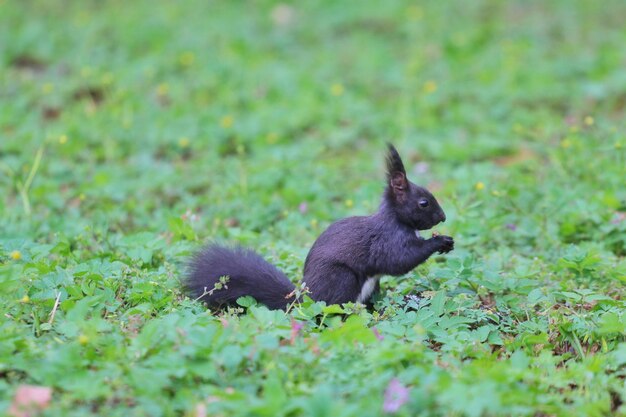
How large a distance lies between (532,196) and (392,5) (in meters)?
5.38

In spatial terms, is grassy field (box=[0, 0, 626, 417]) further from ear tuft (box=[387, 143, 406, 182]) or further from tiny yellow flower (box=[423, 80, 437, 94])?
ear tuft (box=[387, 143, 406, 182])

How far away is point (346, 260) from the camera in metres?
4.18

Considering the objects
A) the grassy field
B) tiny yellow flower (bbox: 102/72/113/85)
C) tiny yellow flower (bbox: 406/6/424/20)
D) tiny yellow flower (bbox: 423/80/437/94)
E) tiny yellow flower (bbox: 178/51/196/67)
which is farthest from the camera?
tiny yellow flower (bbox: 406/6/424/20)

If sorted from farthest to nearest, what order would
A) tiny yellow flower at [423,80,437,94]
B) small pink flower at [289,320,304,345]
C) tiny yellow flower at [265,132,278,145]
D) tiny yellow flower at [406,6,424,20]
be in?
tiny yellow flower at [406,6,424,20] → tiny yellow flower at [423,80,437,94] → tiny yellow flower at [265,132,278,145] → small pink flower at [289,320,304,345]

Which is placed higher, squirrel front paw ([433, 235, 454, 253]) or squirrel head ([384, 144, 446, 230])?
squirrel head ([384, 144, 446, 230])

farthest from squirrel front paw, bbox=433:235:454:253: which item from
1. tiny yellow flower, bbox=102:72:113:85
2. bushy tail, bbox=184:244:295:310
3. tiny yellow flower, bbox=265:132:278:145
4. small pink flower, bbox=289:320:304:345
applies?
tiny yellow flower, bbox=102:72:113:85

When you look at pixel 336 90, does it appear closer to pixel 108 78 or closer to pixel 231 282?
pixel 108 78

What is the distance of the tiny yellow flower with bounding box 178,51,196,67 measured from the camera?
8961mm

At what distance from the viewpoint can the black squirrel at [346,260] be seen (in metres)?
4.12

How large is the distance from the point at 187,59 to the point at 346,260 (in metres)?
5.34

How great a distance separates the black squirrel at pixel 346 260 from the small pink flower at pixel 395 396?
1.04m

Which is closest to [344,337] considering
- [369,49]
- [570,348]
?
[570,348]

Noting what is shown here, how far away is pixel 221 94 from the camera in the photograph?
8.34 m

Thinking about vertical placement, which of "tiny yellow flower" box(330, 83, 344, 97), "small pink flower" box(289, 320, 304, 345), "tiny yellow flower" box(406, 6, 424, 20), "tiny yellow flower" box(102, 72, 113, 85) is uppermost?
"tiny yellow flower" box(406, 6, 424, 20)
